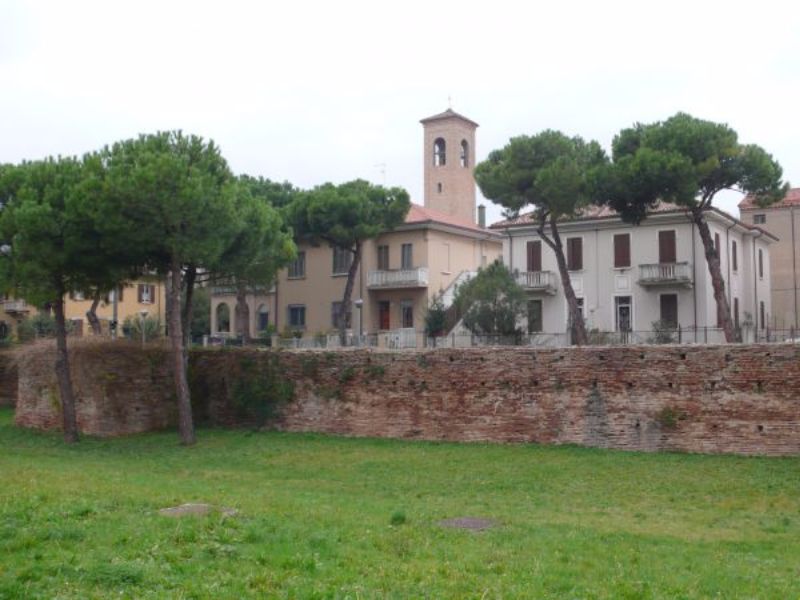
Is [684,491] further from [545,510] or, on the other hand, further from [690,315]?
[690,315]

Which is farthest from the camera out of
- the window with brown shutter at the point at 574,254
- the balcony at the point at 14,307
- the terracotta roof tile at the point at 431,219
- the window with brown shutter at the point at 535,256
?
the balcony at the point at 14,307

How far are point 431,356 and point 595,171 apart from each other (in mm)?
14043

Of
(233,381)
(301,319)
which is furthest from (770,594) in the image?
(301,319)

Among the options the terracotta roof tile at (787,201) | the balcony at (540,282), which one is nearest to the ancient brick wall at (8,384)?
the balcony at (540,282)

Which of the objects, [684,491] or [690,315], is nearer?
[684,491]

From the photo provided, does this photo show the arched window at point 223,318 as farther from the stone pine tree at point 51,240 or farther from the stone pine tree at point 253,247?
the stone pine tree at point 51,240

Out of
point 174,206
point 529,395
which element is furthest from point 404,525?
point 174,206

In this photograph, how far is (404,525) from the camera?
37.4 ft

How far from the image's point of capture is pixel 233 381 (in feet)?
85.9

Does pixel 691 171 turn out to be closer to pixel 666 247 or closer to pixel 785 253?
pixel 666 247

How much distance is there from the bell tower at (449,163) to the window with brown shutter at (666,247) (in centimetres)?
2385

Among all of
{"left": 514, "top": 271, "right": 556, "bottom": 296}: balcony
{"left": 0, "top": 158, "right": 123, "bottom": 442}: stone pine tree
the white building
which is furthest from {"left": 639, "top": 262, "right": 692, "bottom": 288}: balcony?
{"left": 0, "top": 158, "right": 123, "bottom": 442}: stone pine tree

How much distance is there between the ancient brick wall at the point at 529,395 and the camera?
18.9m

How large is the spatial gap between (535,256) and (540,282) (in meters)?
1.47
